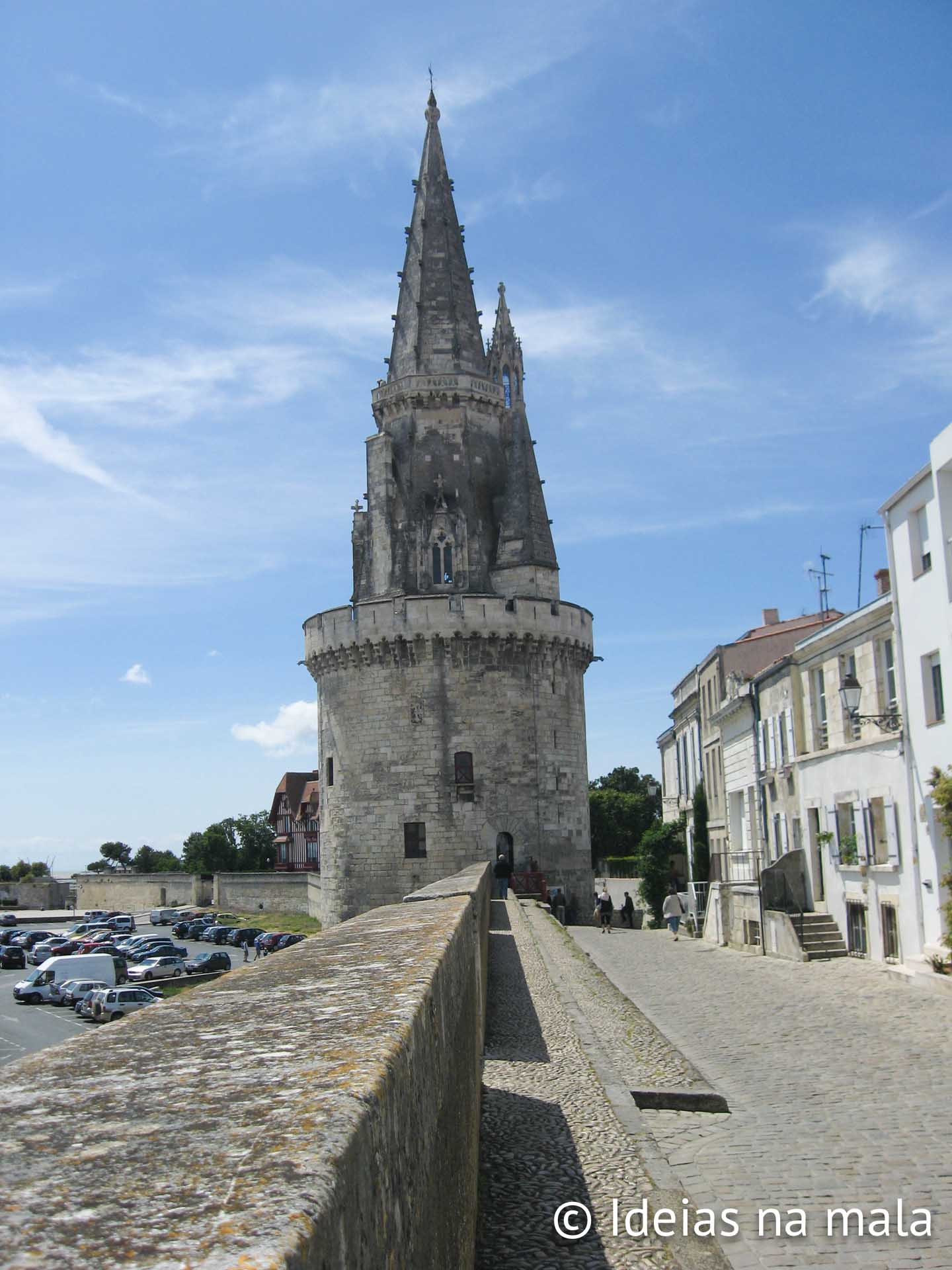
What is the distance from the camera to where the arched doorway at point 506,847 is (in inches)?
1398

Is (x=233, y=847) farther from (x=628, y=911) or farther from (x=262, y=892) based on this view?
(x=628, y=911)

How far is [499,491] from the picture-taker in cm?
4069

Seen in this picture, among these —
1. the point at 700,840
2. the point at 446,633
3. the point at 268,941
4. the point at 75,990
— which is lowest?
the point at 75,990

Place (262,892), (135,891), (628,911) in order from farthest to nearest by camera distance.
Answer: (135,891) → (262,892) → (628,911)

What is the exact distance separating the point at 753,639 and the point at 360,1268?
32107 millimetres

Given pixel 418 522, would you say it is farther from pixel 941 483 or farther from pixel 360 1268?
pixel 360 1268

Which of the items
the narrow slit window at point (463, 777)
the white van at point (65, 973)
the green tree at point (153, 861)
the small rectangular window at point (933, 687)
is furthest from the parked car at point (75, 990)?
the green tree at point (153, 861)

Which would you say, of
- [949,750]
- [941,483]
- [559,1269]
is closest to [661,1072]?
[559,1269]

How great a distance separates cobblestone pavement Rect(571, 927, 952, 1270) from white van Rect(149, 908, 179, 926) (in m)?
61.9

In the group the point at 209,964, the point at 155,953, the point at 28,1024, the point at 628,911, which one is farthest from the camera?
the point at 155,953

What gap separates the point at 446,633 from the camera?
3594cm

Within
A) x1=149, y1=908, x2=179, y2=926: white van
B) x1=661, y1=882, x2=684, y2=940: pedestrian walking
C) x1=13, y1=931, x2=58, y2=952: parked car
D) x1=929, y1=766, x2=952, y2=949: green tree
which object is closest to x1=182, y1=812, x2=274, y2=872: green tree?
x1=149, y1=908, x2=179, y2=926: white van

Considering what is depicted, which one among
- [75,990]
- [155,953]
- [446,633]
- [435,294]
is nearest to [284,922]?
[155,953]

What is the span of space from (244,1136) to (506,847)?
Result: 34450 mm
